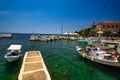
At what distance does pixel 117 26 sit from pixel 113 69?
62.5 m

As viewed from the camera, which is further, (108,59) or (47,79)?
(108,59)

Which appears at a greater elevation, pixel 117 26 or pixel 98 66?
pixel 117 26

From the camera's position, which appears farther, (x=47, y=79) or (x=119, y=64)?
(x=119, y=64)

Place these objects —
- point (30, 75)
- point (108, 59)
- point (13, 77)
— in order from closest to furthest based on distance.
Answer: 1. point (30, 75)
2. point (13, 77)
3. point (108, 59)

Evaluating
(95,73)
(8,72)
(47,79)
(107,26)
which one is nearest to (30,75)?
(47,79)

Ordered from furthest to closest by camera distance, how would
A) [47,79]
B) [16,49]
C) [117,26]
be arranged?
[117,26]
[16,49]
[47,79]

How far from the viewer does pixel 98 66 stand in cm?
1680

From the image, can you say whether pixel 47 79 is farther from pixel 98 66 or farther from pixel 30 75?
pixel 98 66

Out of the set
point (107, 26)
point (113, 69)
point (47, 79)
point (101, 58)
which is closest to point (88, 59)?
point (101, 58)

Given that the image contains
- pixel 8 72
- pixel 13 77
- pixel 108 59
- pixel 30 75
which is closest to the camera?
pixel 30 75

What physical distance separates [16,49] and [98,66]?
14.8 meters

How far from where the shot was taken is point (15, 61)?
17047 mm

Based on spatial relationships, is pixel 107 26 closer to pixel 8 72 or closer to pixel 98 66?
pixel 98 66

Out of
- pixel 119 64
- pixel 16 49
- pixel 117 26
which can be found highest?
pixel 117 26
